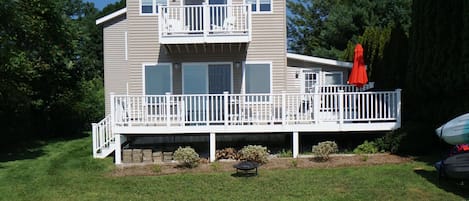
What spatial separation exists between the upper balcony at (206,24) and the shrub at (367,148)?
15.9 feet

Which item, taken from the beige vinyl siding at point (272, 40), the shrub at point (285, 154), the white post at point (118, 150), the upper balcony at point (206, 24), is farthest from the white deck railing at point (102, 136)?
the beige vinyl siding at point (272, 40)

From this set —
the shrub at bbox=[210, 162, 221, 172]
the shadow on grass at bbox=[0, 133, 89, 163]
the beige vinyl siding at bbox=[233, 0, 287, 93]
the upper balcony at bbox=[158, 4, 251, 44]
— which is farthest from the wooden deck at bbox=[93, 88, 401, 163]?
the shadow on grass at bbox=[0, 133, 89, 163]

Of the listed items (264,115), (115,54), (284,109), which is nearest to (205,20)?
(264,115)

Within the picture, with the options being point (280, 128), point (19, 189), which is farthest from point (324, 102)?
point (19, 189)

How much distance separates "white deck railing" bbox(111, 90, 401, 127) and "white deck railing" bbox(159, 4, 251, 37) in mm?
2613

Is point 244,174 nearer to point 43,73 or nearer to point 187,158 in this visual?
point 187,158

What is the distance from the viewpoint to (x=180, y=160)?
35.2 ft

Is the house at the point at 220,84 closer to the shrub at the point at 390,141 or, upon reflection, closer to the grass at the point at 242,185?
the shrub at the point at 390,141

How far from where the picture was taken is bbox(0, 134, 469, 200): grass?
26.3ft

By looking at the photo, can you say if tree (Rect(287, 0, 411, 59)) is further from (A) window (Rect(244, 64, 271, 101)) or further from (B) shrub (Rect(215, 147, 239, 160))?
(B) shrub (Rect(215, 147, 239, 160))

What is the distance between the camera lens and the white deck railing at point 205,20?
13.5m

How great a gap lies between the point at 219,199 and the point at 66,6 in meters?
15.5

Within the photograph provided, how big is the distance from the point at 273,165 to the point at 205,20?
546 centimetres

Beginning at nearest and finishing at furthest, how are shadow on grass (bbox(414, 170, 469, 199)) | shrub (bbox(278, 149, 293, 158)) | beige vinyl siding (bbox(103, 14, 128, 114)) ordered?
shadow on grass (bbox(414, 170, 469, 199)) < shrub (bbox(278, 149, 293, 158)) < beige vinyl siding (bbox(103, 14, 128, 114))
